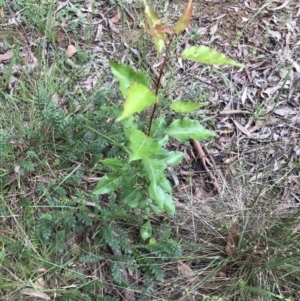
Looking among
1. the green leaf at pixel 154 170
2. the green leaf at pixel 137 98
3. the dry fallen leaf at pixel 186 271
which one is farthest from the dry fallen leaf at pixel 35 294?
the green leaf at pixel 137 98

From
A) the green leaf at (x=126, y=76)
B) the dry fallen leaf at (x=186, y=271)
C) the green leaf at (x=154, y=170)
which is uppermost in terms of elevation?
the green leaf at (x=126, y=76)

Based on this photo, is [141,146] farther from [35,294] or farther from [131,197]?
[35,294]

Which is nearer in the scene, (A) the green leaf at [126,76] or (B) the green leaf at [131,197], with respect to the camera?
(A) the green leaf at [126,76]

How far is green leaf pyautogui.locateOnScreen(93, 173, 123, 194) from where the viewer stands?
1936mm

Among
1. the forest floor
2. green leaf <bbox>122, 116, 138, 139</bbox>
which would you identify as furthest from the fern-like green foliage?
green leaf <bbox>122, 116, 138, 139</bbox>

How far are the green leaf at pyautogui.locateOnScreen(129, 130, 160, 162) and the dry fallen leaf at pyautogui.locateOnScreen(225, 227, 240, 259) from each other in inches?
32.4

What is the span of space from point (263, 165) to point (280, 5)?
133 cm

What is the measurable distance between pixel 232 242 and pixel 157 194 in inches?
24.3

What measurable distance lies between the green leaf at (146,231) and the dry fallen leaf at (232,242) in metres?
0.39

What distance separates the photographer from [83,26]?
2.99 m

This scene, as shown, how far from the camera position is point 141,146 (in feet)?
5.20

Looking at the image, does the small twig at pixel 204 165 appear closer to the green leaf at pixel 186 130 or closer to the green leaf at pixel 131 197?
the green leaf at pixel 131 197

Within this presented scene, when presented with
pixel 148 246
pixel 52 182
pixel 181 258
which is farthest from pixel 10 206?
pixel 181 258

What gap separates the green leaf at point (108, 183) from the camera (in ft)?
6.35
